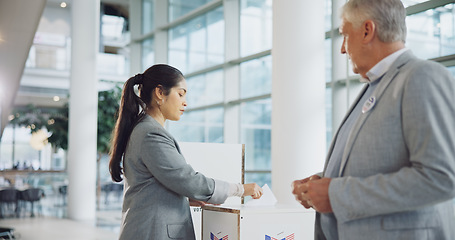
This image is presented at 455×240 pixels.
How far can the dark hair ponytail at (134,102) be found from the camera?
228cm

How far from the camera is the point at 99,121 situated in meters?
13.7

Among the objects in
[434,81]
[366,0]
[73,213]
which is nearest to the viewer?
[434,81]

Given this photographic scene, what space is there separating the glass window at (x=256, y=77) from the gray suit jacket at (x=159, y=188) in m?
6.60

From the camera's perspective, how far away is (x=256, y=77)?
29.7 feet

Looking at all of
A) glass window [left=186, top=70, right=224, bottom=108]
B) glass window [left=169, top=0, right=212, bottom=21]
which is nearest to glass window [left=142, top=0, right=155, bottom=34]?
glass window [left=169, top=0, right=212, bottom=21]

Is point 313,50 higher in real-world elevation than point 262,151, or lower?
higher

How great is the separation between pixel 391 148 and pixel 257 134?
7.95m

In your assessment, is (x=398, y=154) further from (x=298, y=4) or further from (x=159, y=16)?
(x=159, y=16)

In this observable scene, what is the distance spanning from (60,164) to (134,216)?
23228 mm

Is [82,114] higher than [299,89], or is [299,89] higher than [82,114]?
[82,114]

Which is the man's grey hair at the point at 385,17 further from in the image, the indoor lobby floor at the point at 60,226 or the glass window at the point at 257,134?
the indoor lobby floor at the point at 60,226

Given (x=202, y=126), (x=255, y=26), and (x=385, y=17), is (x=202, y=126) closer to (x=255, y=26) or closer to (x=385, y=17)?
(x=255, y=26)

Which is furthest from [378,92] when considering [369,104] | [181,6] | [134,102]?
[181,6]

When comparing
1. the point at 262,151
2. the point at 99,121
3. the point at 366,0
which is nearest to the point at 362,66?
the point at 366,0
